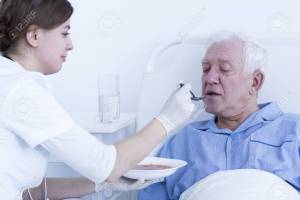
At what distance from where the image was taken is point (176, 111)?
49.4 inches

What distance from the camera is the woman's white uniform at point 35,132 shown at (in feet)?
3.41

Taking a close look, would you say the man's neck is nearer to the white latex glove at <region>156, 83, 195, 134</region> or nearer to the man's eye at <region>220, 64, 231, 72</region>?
the man's eye at <region>220, 64, 231, 72</region>

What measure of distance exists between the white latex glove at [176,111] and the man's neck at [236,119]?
0.41 metres

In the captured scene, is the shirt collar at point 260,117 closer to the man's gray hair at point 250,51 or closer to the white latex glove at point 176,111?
the man's gray hair at point 250,51

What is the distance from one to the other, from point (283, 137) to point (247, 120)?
138mm

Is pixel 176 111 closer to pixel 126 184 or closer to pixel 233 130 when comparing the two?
pixel 126 184

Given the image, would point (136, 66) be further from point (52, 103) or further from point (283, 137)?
point (52, 103)

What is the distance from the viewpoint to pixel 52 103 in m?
1.05

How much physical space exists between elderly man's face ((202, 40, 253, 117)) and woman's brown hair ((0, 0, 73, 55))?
2.09 feet

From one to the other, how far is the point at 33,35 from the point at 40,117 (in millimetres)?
252

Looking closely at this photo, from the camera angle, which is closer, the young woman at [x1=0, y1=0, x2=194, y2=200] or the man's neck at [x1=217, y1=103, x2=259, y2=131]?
the young woman at [x1=0, y1=0, x2=194, y2=200]

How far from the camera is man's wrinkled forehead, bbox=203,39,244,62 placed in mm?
1635

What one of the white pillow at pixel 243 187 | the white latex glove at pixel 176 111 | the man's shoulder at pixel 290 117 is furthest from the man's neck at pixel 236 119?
the white latex glove at pixel 176 111

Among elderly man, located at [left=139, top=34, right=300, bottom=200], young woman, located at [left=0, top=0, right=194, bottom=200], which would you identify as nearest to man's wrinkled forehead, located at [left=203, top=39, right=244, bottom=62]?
elderly man, located at [left=139, top=34, right=300, bottom=200]
